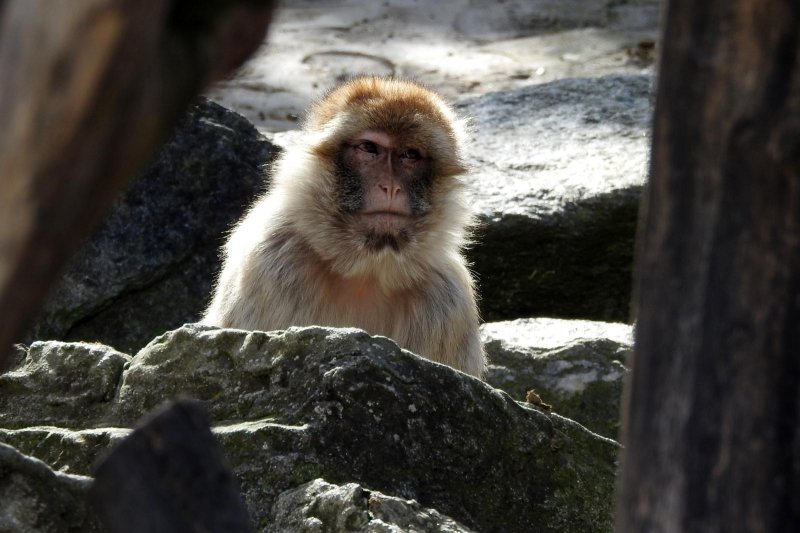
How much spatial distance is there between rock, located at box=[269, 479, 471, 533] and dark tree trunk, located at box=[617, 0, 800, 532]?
1.15m

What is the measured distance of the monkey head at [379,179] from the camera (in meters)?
5.35

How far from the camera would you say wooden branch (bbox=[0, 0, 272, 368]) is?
5.09 feet

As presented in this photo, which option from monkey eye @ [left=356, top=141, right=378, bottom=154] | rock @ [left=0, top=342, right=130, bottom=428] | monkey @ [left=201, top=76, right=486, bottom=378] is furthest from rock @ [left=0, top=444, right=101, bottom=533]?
monkey eye @ [left=356, top=141, right=378, bottom=154]

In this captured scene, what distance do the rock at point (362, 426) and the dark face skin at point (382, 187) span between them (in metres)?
1.60

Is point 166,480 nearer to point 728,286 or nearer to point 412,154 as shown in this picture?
point 728,286

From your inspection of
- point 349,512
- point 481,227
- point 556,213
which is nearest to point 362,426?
point 349,512

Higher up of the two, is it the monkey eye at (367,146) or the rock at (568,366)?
the monkey eye at (367,146)

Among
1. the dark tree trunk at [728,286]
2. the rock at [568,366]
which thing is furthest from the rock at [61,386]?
the rock at [568,366]

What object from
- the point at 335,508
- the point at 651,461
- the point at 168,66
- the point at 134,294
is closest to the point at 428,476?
the point at 335,508

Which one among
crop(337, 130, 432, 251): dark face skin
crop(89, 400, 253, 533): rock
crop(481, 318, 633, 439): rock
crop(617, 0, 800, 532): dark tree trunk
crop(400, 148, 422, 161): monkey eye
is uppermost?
crop(617, 0, 800, 532): dark tree trunk

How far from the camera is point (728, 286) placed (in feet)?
6.34

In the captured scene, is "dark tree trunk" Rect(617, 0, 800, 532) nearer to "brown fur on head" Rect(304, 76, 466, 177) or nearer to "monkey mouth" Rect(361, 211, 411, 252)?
"monkey mouth" Rect(361, 211, 411, 252)

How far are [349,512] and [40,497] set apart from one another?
0.67 meters

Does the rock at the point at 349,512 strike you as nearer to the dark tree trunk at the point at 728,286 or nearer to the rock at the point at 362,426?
the rock at the point at 362,426
